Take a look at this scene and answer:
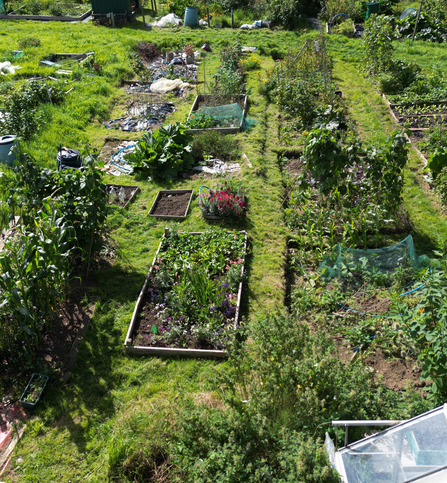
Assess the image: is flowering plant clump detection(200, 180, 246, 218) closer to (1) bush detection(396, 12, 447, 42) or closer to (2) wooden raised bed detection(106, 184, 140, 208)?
(2) wooden raised bed detection(106, 184, 140, 208)

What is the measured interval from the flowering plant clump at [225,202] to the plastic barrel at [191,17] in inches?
512

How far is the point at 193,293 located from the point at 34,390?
6.98ft

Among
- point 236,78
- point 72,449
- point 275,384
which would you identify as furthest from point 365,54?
point 72,449

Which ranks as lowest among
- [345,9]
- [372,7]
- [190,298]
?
[190,298]

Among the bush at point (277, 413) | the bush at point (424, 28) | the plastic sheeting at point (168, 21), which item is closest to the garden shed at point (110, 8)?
the plastic sheeting at point (168, 21)

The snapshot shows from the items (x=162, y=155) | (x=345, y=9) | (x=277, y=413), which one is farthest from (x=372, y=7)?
(x=277, y=413)

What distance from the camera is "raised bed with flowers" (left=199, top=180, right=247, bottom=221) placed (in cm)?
709

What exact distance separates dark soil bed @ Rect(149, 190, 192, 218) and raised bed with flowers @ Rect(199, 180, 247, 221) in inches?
17.0

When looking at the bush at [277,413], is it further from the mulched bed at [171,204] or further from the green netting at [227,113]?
the green netting at [227,113]

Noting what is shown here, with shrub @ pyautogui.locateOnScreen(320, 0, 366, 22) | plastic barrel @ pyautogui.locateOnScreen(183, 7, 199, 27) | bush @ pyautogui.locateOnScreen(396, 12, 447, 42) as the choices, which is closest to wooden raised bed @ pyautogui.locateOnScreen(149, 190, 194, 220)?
bush @ pyautogui.locateOnScreen(396, 12, 447, 42)

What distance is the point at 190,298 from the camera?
18.5 feet

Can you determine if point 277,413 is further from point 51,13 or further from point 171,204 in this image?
point 51,13

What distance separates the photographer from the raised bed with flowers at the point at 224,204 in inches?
279

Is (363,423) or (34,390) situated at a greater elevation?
(363,423)
